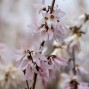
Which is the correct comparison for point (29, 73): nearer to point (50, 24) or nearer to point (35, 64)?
point (35, 64)

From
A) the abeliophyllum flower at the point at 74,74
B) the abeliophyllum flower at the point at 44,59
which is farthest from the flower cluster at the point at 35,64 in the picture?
the abeliophyllum flower at the point at 74,74

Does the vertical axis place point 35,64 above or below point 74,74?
below

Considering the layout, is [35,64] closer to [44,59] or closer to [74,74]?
[44,59]

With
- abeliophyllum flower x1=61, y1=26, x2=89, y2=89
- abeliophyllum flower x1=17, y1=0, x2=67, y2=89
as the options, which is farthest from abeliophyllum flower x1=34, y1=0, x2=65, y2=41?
abeliophyllum flower x1=61, y1=26, x2=89, y2=89

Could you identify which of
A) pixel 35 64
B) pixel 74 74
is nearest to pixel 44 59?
pixel 35 64

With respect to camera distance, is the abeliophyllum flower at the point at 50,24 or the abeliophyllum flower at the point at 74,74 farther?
the abeliophyllum flower at the point at 74,74

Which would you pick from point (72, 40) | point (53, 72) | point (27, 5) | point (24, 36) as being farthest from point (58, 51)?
point (27, 5)

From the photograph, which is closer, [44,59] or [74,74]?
[44,59]

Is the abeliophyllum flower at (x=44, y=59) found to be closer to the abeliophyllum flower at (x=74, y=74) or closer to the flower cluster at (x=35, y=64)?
the flower cluster at (x=35, y=64)

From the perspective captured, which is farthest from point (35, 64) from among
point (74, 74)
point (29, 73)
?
point (74, 74)

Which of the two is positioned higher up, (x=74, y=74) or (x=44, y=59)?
(x=74, y=74)
